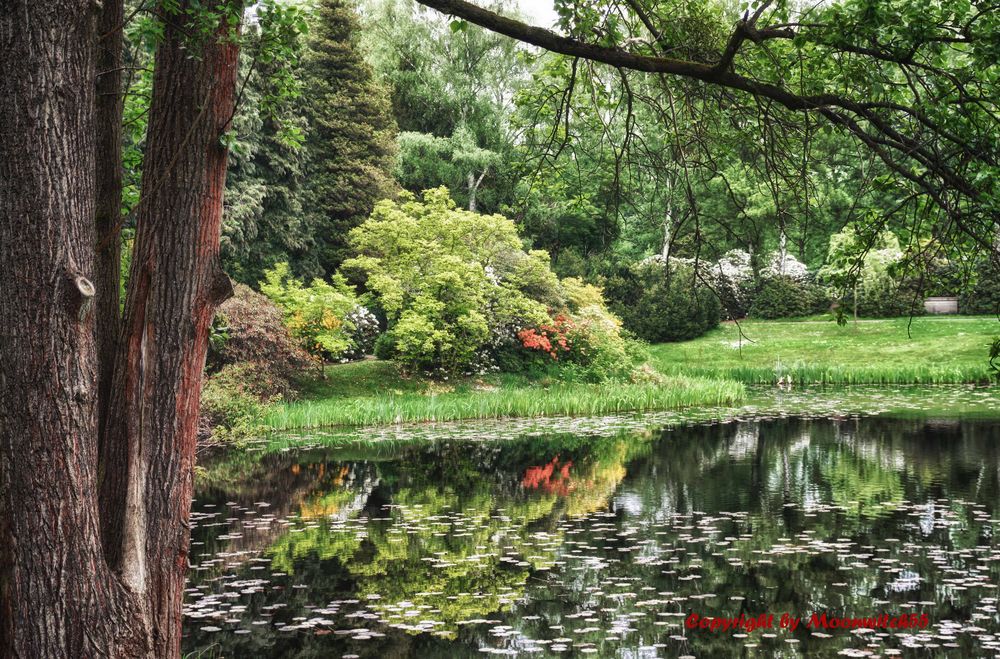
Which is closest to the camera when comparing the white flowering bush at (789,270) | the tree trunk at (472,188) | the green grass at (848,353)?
the green grass at (848,353)

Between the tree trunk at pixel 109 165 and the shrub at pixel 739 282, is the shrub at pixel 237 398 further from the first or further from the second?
the shrub at pixel 739 282

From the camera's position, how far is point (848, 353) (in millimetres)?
28250

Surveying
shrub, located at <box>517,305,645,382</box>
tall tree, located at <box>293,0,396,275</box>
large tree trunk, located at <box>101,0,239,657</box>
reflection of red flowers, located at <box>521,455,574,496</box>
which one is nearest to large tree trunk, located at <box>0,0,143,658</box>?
large tree trunk, located at <box>101,0,239,657</box>

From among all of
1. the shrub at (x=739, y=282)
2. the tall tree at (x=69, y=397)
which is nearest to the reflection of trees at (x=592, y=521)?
the tall tree at (x=69, y=397)

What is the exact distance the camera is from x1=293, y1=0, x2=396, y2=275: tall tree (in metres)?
27.8

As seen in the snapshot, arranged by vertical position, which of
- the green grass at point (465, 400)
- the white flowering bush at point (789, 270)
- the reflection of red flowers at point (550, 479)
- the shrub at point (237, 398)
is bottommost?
the reflection of red flowers at point (550, 479)

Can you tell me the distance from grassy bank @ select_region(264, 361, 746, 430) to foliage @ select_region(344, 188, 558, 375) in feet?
3.19

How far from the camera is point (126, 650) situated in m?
3.15

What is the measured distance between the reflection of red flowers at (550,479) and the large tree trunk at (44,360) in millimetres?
8700

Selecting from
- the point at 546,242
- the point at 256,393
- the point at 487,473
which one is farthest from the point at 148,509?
the point at 546,242

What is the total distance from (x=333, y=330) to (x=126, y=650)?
17.8 metres

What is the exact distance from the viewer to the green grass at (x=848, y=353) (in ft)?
82.8

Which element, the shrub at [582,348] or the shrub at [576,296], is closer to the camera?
the shrub at [582,348]

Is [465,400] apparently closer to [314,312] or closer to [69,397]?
[314,312]
